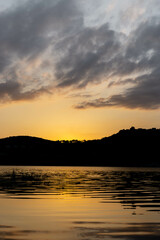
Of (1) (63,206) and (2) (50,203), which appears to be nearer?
(1) (63,206)

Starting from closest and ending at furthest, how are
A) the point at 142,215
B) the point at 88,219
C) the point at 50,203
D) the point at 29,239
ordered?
the point at 29,239, the point at 88,219, the point at 142,215, the point at 50,203

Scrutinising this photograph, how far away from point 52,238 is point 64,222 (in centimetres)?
458

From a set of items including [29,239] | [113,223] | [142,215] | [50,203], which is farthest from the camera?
[50,203]

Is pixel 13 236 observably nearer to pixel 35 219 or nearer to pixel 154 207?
pixel 35 219

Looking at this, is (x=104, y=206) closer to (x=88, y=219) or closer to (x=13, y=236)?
(x=88, y=219)

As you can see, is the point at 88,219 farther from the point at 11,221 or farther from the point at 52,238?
the point at 52,238

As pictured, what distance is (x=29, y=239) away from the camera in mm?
15859

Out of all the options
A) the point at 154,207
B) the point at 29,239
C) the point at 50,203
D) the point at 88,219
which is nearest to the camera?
the point at 29,239

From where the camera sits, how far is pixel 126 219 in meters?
22.2

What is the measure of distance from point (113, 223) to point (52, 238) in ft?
17.5

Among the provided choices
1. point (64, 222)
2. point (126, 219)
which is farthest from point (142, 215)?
point (64, 222)

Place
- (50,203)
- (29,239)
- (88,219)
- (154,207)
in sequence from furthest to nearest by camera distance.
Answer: (50,203), (154,207), (88,219), (29,239)

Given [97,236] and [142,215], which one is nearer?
[97,236]

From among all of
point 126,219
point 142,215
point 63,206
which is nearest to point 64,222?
point 126,219
